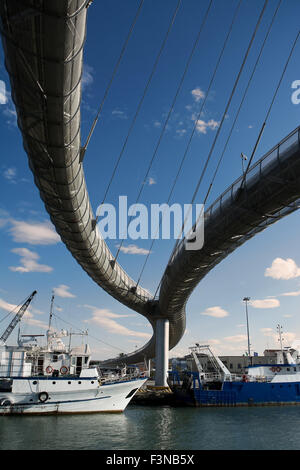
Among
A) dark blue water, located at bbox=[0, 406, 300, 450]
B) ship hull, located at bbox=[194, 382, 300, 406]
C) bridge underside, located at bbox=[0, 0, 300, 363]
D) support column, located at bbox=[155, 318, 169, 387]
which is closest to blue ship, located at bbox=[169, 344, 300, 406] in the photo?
ship hull, located at bbox=[194, 382, 300, 406]

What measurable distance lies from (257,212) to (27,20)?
20056mm

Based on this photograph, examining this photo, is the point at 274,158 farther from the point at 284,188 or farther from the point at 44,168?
the point at 44,168

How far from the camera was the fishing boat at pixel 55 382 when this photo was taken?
32.8 meters

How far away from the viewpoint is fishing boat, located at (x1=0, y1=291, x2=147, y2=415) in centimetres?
3281

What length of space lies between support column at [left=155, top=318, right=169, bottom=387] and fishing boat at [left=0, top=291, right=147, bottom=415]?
630 inches

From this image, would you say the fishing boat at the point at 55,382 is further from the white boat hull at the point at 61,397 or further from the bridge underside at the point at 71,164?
the bridge underside at the point at 71,164

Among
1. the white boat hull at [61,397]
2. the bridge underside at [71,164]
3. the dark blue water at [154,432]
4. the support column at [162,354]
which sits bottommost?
the dark blue water at [154,432]

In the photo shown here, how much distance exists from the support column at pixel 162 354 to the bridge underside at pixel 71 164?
10866 mm

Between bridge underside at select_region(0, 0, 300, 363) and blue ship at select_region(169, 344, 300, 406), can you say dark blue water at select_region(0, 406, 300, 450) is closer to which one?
blue ship at select_region(169, 344, 300, 406)

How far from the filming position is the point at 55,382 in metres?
33.8

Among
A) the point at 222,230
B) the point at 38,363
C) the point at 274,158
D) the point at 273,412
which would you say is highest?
the point at 274,158

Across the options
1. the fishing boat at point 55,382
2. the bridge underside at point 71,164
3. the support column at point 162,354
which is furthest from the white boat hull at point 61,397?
the support column at point 162,354
